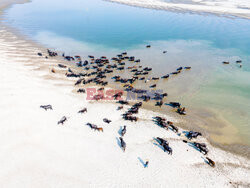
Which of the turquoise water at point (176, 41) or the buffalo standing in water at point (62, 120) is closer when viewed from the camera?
the buffalo standing in water at point (62, 120)

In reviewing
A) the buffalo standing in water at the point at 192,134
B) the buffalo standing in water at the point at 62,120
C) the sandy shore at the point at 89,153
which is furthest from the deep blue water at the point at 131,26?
the buffalo standing in water at the point at 192,134

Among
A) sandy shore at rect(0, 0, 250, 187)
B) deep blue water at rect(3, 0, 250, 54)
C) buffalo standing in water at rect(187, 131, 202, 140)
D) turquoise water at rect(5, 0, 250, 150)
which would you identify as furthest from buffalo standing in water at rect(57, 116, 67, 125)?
deep blue water at rect(3, 0, 250, 54)

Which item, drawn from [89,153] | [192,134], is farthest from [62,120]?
[192,134]

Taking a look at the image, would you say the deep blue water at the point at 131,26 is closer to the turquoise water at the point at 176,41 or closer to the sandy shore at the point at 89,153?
the turquoise water at the point at 176,41

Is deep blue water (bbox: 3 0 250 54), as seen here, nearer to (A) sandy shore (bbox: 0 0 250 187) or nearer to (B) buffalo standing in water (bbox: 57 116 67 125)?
(A) sandy shore (bbox: 0 0 250 187)

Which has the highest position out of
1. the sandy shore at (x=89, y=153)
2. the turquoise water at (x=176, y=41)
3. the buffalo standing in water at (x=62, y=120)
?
the turquoise water at (x=176, y=41)

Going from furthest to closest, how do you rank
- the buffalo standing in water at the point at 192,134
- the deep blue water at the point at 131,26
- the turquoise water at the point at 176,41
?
the deep blue water at the point at 131,26 → the turquoise water at the point at 176,41 → the buffalo standing in water at the point at 192,134
